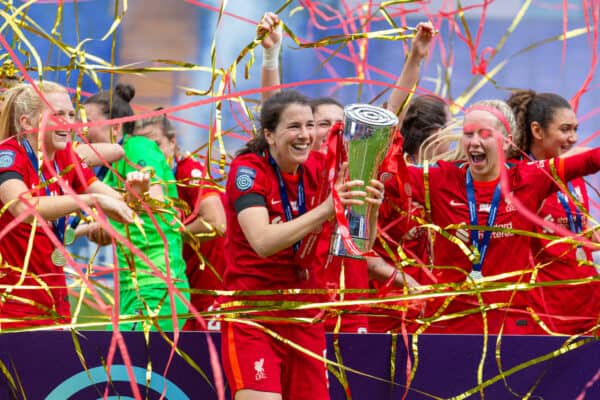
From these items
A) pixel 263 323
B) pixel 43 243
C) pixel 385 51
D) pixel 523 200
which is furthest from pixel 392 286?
pixel 385 51

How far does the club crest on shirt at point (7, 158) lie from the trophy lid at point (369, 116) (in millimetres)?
1364

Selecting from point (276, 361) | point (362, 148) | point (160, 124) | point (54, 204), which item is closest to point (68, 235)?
point (54, 204)

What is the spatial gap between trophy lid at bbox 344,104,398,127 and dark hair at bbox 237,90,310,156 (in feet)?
1.46

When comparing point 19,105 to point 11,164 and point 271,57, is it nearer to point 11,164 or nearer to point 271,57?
point 11,164

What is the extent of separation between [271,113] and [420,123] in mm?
1524

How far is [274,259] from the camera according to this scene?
415cm

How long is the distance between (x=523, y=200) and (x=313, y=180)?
3.07 ft

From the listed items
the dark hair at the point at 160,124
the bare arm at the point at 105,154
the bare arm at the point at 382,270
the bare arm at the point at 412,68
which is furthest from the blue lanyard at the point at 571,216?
the dark hair at the point at 160,124

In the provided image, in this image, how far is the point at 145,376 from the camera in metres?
4.34

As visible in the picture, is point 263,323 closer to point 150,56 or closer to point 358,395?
point 358,395

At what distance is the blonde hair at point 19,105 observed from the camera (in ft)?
15.0

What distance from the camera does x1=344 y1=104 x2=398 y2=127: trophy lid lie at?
12.5 ft

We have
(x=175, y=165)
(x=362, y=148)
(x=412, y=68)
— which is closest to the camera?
(x=362, y=148)

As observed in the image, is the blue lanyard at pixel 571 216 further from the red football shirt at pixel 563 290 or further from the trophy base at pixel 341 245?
the trophy base at pixel 341 245
